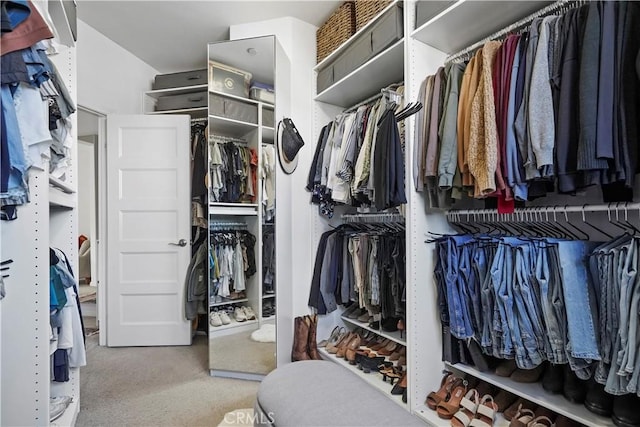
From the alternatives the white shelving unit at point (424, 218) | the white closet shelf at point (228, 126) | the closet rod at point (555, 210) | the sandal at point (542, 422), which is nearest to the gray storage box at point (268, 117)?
the white closet shelf at point (228, 126)

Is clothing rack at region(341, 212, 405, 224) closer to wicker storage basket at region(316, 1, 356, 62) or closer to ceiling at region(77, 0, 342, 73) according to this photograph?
wicker storage basket at region(316, 1, 356, 62)

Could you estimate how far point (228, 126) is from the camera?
8.25ft

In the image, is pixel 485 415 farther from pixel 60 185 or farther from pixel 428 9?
pixel 60 185

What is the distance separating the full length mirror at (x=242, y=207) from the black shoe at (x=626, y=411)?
178cm

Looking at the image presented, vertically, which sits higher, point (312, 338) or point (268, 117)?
point (268, 117)

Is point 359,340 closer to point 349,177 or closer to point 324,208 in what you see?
point 324,208

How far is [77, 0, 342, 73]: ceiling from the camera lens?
251cm

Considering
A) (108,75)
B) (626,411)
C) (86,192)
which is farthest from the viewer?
(86,192)

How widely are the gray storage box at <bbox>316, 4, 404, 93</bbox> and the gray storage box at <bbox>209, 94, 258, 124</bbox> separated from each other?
1.85ft

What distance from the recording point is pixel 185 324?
311 cm

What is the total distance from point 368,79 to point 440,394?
192cm

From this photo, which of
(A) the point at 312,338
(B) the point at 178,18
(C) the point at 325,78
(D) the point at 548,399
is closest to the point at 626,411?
(D) the point at 548,399

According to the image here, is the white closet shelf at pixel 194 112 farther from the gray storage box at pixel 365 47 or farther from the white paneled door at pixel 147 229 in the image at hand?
the gray storage box at pixel 365 47

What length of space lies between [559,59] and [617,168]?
452 millimetres
